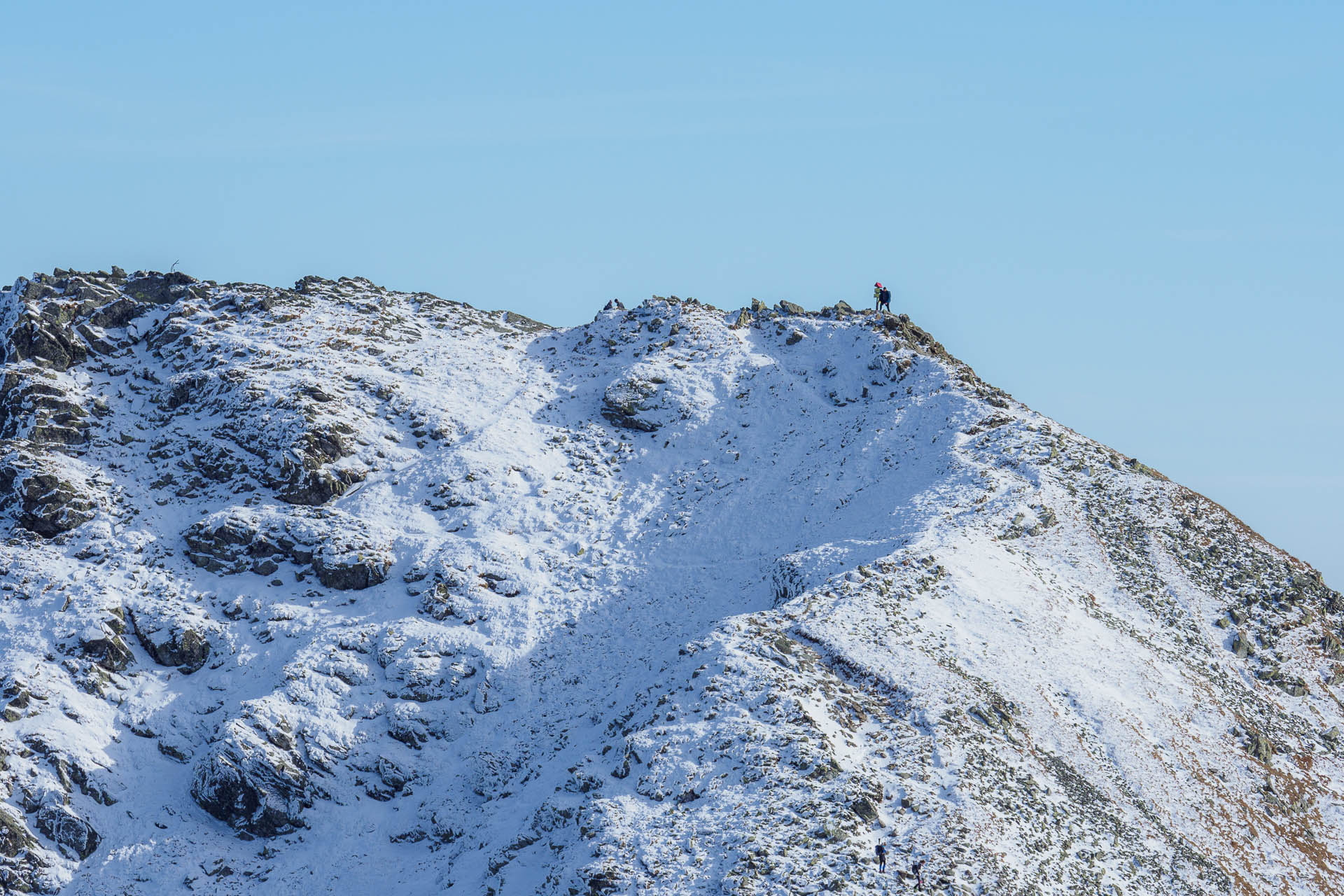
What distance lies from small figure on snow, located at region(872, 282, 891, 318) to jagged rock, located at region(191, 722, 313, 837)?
45.9m

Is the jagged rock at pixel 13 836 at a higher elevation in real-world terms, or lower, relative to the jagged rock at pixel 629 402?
lower

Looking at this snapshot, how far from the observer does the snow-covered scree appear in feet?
116

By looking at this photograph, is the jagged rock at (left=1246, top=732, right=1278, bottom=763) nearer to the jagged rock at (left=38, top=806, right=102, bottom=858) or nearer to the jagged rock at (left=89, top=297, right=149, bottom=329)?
the jagged rock at (left=38, top=806, right=102, bottom=858)

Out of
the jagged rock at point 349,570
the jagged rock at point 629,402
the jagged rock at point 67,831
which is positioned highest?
the jagged rock at point 629,402

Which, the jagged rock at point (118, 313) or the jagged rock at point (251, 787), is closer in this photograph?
the jagged rock at point (251, 787)

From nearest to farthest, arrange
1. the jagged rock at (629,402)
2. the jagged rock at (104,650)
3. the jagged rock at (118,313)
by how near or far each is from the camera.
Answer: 1. the jagged rock at (104,650)
2. the jagged rock at (118,313)
3. the jagged rock at (629,402)

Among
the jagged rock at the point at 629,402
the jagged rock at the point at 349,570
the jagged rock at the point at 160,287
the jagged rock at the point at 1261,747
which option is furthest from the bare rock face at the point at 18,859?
the jagged rock at the point at 1261,747

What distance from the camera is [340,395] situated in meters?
56.6

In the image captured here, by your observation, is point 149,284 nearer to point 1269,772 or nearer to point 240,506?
point 240,506

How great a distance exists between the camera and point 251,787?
127 ft

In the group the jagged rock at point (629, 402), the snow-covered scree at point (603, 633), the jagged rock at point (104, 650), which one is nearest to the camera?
the snow-covered scree at point (603, 633)

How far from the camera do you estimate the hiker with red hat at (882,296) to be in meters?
71.4

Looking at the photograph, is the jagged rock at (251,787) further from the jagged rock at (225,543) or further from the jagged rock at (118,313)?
the jagged rock at (118,313)

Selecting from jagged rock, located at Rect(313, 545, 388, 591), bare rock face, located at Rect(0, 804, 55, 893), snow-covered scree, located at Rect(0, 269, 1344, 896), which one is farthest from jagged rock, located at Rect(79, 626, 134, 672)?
jagged rock, located at Rect(313, 545, 388, 591)
